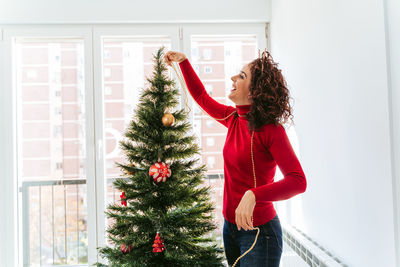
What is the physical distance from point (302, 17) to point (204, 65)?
850mm

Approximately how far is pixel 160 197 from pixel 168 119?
0.36 metres

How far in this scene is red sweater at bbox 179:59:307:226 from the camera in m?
1.00

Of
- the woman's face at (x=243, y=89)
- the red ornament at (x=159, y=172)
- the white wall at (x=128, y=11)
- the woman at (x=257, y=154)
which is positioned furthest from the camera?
the white wall at (x=128, y=11)

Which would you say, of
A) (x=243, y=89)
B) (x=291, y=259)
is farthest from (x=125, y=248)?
(x=291, y=259)

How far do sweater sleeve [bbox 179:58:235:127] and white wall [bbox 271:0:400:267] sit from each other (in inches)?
19.5

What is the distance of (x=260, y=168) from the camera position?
1.18 metres

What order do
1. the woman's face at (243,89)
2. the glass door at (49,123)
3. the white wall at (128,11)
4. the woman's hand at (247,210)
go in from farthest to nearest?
the glass door at (49,123), the white wall at (128,11), the woman's face at (243,89), the woman's hand at (247,210)

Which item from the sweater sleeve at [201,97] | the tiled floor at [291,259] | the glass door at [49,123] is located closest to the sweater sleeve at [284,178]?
the sweater sleeve at [201,97]

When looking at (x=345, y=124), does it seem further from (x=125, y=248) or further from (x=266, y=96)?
(x=125, y=248)

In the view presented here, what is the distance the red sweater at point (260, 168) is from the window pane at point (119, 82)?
1.19m

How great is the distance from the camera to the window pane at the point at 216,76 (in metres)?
2.38

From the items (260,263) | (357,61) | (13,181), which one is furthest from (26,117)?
(357,61)

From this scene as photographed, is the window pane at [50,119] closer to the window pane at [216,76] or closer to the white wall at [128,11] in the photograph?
the white wall at [128,11]

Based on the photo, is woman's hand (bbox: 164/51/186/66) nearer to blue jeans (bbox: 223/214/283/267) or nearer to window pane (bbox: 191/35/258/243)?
blue jeans (bbox: 223/214/283/267)
